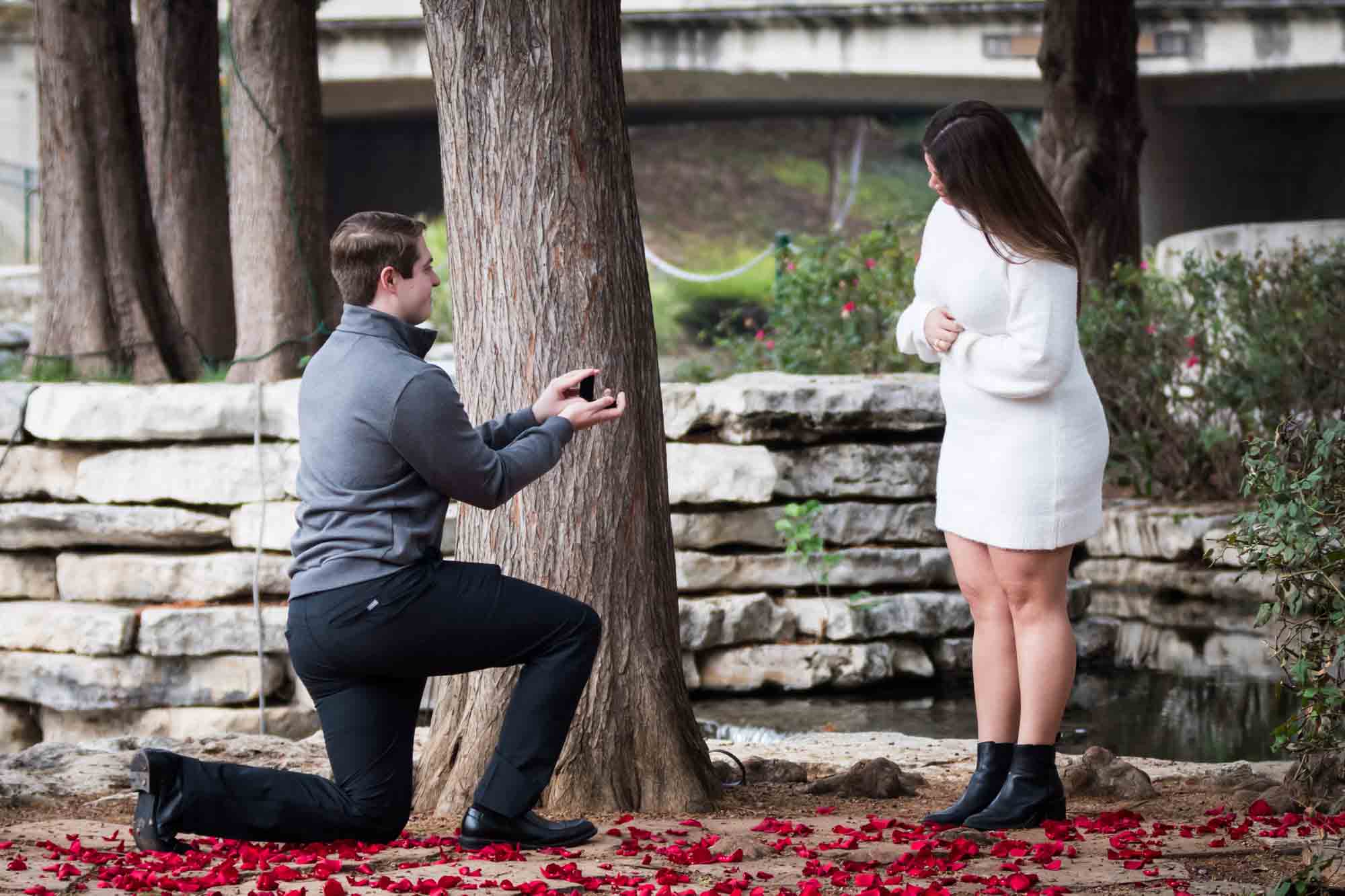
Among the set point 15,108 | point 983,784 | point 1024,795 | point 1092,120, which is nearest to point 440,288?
point 15,108

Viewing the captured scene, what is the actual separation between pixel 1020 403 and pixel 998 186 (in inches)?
21.9

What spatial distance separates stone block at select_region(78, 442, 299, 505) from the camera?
7.52m

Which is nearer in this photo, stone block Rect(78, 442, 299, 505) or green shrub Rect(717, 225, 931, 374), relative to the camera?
stone block Rect(78, 442, 299, 505)

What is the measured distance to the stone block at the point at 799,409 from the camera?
7.64 m

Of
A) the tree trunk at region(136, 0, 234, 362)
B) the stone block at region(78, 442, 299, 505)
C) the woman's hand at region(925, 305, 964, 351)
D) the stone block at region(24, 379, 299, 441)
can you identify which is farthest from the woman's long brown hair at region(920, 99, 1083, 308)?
the tree trunk at region(136, 0, 234, 362)

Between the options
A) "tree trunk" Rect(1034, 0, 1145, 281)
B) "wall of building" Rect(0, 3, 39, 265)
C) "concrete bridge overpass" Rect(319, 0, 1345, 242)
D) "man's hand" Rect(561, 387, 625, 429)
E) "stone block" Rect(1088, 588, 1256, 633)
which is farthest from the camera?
"wall of building" Rect(0, 3, 39, 265)

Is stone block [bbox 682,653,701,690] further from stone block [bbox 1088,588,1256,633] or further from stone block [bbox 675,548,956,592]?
stone block [bbox 1088,588,1256,633]

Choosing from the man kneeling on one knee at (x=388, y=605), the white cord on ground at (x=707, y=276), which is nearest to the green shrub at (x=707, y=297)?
the white cord on ground at (x=707, y=276)

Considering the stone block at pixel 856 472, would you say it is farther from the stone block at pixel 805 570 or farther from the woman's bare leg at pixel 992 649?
the woman's bare leg at pixel 992 649

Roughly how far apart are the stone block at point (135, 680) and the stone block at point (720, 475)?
2134mm

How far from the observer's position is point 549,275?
446cm

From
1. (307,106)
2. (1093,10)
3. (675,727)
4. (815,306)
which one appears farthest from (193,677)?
(1093,10)

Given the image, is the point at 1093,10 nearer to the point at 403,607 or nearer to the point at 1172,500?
the point at 1172,500

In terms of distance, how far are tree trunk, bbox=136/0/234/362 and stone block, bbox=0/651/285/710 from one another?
2598 millimetres
